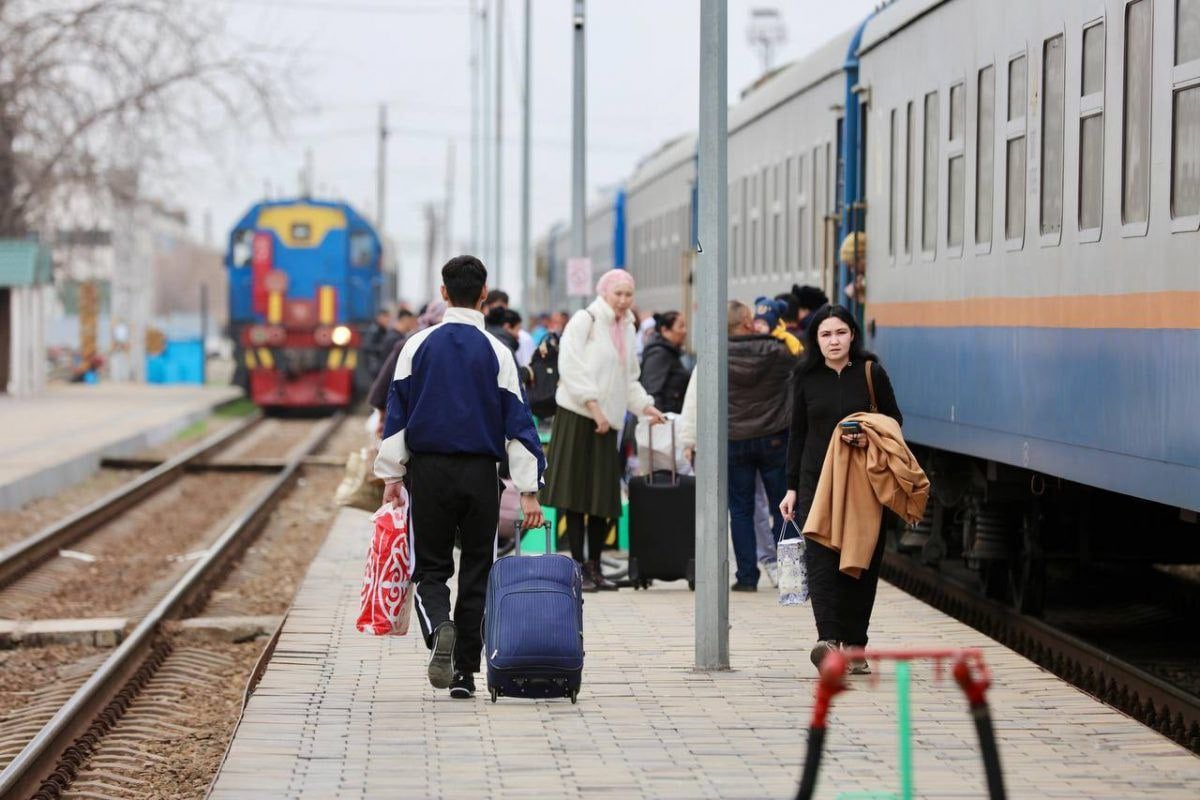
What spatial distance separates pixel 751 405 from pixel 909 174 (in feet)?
6.84

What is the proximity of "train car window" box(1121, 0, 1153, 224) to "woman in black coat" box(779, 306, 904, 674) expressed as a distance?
4.17 ft

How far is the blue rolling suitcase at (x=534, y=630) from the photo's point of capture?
9.08 metres

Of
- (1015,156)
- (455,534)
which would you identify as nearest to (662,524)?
(1015,156)

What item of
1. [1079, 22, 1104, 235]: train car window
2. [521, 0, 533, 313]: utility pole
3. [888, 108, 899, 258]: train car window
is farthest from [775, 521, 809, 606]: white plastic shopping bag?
[521, 0, 533, 313]: utility pole

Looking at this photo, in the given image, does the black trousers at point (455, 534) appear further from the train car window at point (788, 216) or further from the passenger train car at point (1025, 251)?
the train car window at point (788, 216)

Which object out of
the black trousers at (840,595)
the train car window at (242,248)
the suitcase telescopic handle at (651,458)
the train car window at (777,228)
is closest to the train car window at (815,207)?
the train car window at (777,228)

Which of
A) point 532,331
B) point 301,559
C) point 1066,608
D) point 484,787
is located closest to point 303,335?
point 532,331

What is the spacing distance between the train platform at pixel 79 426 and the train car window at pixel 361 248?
156 inches

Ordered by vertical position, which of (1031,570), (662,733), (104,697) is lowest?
(104,697)

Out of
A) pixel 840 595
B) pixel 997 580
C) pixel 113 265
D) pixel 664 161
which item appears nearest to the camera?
pixel 840 595

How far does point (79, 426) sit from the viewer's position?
3428cm

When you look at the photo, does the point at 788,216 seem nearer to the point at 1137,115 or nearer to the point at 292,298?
the point at 1137,115

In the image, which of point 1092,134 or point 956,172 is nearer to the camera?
point 1092,134

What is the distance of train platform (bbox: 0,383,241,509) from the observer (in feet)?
82.4
